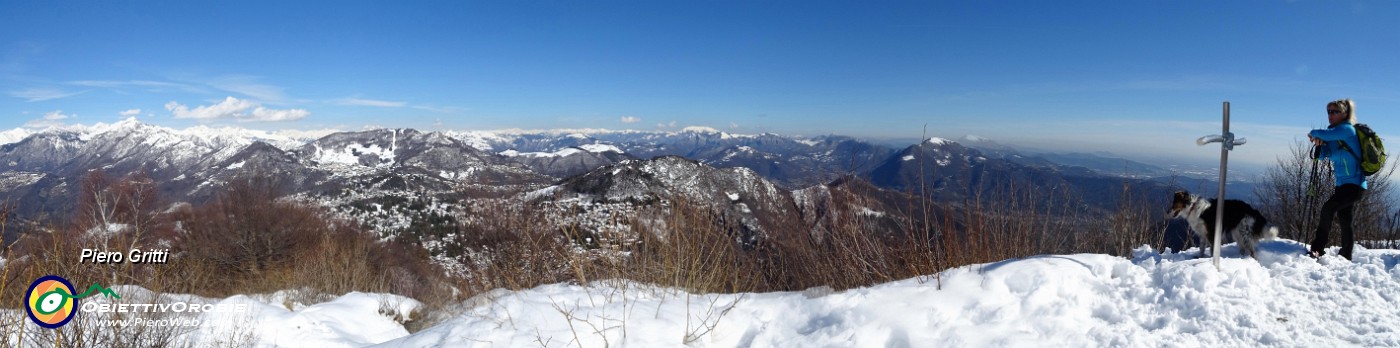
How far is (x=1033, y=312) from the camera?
385 cm

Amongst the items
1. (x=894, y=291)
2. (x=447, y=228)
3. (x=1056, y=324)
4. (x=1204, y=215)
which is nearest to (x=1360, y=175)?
(x=1204, y=215)

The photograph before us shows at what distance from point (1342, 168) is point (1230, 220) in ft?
3.16

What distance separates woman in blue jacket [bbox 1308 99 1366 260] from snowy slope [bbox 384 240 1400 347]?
240 millimetres

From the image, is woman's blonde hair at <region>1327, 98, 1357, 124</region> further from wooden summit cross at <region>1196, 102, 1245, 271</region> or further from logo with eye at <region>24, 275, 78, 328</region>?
logo with eye at <region>24, 275, 78, 328</region>

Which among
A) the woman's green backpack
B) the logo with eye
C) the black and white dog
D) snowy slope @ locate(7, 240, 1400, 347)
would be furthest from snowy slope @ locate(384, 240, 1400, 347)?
the logo with eye

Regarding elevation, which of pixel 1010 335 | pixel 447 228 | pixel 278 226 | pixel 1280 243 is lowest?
pixel 447 228

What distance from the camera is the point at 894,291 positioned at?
437cm

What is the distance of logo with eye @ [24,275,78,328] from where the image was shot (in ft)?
13.9

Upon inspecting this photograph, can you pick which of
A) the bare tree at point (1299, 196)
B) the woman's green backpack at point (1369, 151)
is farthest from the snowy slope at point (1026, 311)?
the bare tree at point (1299, 196)

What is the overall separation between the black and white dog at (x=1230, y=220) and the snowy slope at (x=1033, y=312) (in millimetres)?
186

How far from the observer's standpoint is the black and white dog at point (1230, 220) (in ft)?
15.6

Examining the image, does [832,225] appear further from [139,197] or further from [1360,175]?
[139,197]

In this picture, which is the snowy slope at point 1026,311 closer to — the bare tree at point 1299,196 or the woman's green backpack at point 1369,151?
the woman's green backpack at point 1369,151

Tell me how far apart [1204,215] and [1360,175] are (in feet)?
3.59
